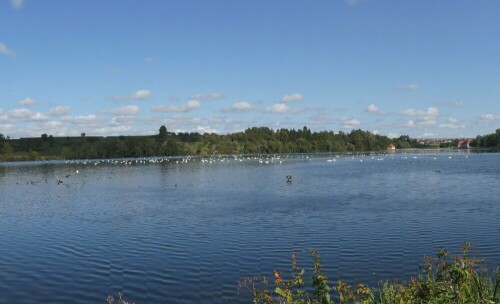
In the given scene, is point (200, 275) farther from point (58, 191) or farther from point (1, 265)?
point (58, 191)

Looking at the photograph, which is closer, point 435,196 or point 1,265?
point 1,265

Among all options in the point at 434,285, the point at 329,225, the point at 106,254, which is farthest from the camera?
the point at 329,225

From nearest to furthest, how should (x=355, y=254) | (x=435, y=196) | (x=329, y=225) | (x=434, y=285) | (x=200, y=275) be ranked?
(x=434, y=285)
(x=200, y=275)
(x=355, y=254)
(x=329, y=225)
(x=435, y=196)

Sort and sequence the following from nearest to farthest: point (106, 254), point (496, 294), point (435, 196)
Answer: point (496, 294)
point (106, 254)
point (435, 196)

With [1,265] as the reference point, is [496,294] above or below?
above

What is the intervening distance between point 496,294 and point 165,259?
13226 mm

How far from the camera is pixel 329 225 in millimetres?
27578

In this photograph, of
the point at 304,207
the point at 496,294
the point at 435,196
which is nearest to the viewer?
the point at 496,294

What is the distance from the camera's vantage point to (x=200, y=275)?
17.9 metres

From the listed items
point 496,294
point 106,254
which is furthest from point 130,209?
point 496,294

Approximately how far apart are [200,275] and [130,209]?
73.6 ft

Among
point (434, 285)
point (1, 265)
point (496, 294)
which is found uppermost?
point (434, 285)

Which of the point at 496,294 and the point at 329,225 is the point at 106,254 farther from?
the point at 496,294

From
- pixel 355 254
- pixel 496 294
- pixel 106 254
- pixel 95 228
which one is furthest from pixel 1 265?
pixel 496 294
